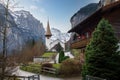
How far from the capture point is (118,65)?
842 inches

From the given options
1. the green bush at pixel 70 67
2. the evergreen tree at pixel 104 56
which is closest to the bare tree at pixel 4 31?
the evergreen tree at pixel 104 56

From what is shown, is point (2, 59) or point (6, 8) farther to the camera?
point (6, 8)

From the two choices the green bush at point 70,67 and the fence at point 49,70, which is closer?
the green bush at point 70,67

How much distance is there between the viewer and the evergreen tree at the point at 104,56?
69.5 ft

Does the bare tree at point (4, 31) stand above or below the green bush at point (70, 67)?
above

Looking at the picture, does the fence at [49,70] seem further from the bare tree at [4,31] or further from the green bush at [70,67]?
the bare tree at [4,31]

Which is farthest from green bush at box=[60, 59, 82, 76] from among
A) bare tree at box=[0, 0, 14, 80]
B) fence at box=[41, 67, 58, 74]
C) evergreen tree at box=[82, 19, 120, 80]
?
bare tree at box=[0, 0, 14, 80]

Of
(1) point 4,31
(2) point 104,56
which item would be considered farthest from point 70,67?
(1) point 4,31

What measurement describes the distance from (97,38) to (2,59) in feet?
24.3

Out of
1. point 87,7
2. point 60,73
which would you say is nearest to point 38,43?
point 87,7

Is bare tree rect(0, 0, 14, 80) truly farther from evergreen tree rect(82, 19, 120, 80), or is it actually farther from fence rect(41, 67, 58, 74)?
fence rect(41, 67, 58, 74)

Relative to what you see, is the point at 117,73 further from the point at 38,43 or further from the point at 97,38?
the point at 38,43

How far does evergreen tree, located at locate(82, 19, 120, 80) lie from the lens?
2119 centimetres

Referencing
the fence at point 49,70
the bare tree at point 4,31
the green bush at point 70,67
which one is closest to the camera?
the bare tree at point 4,31
